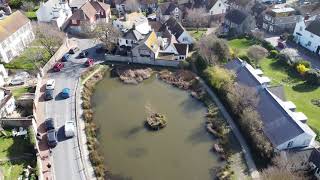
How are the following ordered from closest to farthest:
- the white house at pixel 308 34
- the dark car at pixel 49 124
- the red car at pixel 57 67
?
the dark car at pixel 49 124 < the red car at pixel 57 67 < the white house at pixel 308 34

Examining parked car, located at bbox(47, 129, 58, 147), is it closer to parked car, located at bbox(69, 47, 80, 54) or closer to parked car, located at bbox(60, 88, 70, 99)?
parked car, located at bbox(60, 88, 70, 99)

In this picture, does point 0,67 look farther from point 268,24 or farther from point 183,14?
point 268,24

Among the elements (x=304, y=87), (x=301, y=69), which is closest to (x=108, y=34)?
(x=301, y=69)

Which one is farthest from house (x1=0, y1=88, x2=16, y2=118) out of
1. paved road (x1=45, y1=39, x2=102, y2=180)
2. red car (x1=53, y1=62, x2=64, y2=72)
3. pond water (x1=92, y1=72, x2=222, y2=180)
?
pond water (x1=92, y1=72, x2=222, y2=180)

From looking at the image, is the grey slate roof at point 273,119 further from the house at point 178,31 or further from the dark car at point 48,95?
the dark car at point 48,95

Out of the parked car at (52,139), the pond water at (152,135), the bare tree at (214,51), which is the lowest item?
the pond water at (152,135)

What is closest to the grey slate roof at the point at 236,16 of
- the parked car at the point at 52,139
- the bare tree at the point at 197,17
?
the bare tree at the point at 197,17
